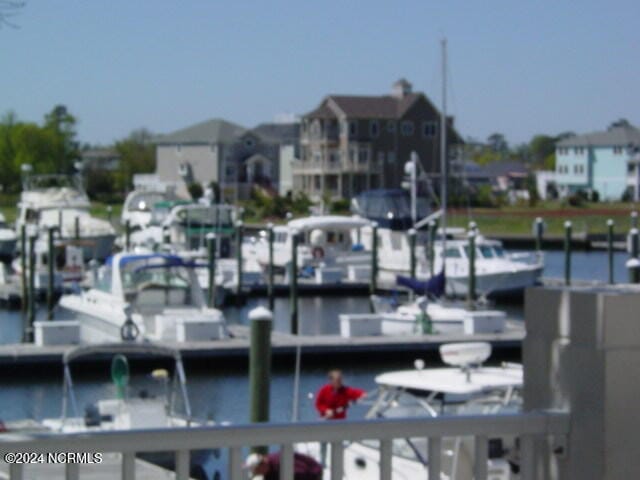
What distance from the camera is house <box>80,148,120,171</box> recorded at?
5580 inches

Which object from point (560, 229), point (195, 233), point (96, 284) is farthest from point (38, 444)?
point (560, 229)

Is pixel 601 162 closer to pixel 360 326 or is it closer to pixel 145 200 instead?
pixel 145 200

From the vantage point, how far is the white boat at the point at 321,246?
55625mm

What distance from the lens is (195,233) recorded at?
5759cm

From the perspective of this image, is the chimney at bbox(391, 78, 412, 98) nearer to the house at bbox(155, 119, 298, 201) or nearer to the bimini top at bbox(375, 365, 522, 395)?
the house at bbox(155, 119, 298, 201)

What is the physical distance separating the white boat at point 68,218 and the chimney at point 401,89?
4116 cm

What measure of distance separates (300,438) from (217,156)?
379ft

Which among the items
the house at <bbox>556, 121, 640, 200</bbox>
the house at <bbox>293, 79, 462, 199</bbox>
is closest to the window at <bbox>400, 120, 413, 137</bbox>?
the house at <bbox>293, 79, 462, 199</bbox>

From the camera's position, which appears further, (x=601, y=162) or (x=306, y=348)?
(x=601, y=162)

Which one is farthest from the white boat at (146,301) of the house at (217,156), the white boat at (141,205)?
the house at (217,156)

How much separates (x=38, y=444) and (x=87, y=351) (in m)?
17.2

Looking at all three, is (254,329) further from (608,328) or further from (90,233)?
(90,233)

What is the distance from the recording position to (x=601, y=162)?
132m

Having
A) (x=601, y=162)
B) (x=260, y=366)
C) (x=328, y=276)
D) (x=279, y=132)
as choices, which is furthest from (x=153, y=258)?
(x=601, y=162)
